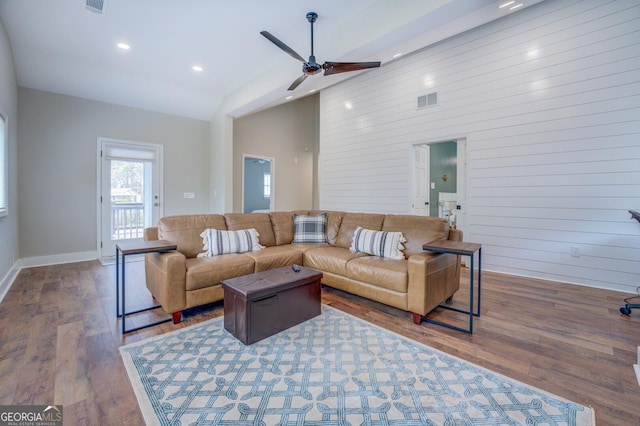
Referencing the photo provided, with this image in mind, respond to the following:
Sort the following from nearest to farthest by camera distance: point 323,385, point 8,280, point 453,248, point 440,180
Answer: point 323,385
point 453,248
point 8,280
point 440,180

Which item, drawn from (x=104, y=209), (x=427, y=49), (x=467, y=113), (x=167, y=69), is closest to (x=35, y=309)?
(x=104, y=209)

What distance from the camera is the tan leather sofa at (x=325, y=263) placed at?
8.14 feet

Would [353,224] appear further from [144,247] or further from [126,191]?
[126,191]

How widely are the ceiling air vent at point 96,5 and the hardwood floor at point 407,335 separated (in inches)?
123

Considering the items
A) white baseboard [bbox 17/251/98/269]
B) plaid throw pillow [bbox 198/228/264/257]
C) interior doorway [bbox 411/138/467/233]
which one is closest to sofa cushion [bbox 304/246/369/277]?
plaid throw pillow [bbox 198/228/264/257]

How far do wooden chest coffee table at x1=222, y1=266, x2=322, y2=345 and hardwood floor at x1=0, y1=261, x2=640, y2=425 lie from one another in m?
0.52

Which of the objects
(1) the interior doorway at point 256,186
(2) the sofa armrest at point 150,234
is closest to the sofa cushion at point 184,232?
(2) the sofa armrest at point 150,234

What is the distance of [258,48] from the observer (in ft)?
12.7

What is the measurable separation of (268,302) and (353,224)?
74.1 inches

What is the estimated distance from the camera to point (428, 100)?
4797 mm

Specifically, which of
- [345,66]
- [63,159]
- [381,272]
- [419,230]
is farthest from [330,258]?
[63,159]

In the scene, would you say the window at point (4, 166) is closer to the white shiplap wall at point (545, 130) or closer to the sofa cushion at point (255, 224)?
the sofa cushion at point (255, 224)

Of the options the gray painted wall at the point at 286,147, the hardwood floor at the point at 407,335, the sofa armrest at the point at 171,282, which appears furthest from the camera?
the gray painted wall at the point at 286,147

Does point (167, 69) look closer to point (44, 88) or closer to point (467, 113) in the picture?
point (44, 88)
